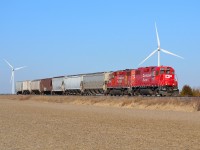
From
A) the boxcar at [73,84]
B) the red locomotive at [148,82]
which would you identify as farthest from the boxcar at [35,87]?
the red locomotive at [148,82]

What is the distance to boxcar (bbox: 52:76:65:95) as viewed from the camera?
78.7m

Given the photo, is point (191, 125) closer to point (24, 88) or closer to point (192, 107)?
point (192, 107)

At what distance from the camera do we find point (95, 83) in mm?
64812

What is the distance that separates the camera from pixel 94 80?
214 ft

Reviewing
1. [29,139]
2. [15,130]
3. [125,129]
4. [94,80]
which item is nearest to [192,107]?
[125,129]

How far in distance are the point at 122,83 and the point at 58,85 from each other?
1078 inches

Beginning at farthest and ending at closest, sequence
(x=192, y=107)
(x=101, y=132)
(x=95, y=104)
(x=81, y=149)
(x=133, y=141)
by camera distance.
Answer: (x=95, y=104)
(x=192, y=107)
(x=101, y=132)
(x=133, y=141)
(x=81, y=149)

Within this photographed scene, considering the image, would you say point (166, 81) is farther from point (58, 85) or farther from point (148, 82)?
point (58, 85)

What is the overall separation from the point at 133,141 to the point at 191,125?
7.22 meters

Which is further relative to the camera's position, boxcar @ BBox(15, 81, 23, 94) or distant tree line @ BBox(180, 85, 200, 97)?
boxcar @ BBox(15, 81, 23, 94)

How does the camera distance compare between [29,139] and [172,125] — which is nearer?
[29,139]

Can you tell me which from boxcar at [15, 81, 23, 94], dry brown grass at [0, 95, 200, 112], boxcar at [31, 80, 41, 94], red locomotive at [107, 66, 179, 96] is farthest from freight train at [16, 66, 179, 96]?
boxcar at [15, 81, 23, 94]

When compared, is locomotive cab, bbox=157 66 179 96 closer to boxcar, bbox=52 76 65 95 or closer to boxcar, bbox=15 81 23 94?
boxcar, bbox=52 76 65 95

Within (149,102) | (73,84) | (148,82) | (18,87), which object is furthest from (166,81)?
(18,87)
